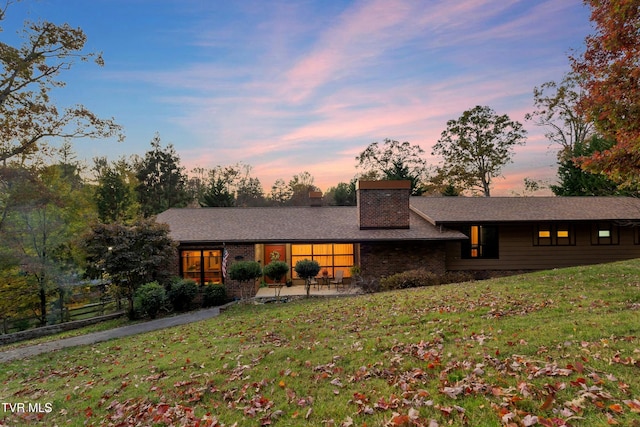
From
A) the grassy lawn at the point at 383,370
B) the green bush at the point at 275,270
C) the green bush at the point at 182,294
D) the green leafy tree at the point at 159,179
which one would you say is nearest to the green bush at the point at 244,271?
the green bush at the point at 275,270

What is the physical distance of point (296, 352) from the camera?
5.99 m

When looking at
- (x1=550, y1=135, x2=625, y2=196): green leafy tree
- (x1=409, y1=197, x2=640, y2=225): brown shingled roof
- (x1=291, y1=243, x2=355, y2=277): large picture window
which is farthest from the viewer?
(x1=550, y1=135, x2=625, y2=196): green leafy tree

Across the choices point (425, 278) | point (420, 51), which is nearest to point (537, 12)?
point (420, 51)

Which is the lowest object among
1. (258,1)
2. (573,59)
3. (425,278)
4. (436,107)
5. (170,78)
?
(425,278)

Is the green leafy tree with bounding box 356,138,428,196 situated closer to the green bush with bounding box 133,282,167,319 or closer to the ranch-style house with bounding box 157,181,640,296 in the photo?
the ranch-style house with bounding box 157,181,640,296

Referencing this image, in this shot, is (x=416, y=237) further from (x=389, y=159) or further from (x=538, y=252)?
(x=389, y=159)

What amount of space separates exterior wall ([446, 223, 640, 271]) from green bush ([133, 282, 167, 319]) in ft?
44.0

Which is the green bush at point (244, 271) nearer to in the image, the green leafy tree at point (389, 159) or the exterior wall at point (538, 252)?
the exterior wall at point (538, 252)

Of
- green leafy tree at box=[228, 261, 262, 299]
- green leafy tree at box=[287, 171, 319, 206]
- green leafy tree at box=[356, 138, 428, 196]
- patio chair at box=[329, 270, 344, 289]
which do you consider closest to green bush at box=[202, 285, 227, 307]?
green leafy tree at box=[228, 261, 262, 299]

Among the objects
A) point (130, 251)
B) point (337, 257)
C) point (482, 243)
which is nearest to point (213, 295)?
point (130, 251)

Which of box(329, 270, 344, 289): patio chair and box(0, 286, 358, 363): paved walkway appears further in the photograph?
box(329, 270, 344, 289): patio chair

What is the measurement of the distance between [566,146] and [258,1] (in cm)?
3046

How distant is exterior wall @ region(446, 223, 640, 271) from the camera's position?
16.6m

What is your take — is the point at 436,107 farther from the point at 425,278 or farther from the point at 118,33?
the point at 118,33
